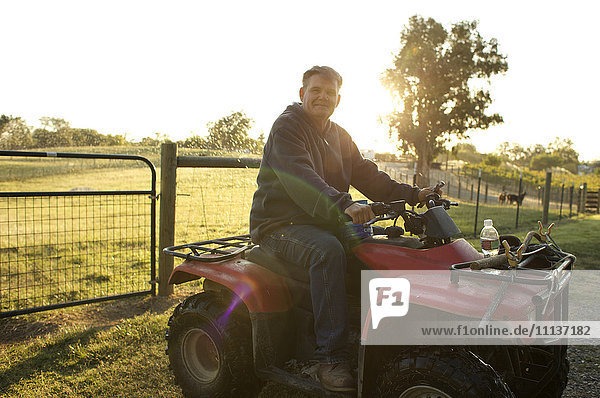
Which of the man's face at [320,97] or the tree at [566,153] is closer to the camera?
the man's face at [320,97]

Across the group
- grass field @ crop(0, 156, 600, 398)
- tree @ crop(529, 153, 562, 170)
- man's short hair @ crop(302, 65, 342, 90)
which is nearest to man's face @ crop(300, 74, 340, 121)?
A: man's short hair @ crop(302, 65, 342, 90)

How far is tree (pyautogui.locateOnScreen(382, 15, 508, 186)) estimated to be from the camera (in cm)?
3534

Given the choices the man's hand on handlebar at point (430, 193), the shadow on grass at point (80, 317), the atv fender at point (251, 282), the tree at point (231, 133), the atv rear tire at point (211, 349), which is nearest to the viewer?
the atv fender at point (251, 282)

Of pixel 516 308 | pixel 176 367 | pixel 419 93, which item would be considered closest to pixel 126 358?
pixel 176 367

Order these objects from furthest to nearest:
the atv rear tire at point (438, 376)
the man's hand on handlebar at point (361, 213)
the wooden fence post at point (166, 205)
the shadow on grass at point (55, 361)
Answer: the wooden fence post at point (166, 205) < the shadow on grass at point (55, 361) < the man's hand on handlebar at point (361, 213) < the atv rear tire at point (438, 376)

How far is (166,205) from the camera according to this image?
553cm

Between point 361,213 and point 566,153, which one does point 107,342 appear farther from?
point 566,153

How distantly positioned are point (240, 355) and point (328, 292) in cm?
81

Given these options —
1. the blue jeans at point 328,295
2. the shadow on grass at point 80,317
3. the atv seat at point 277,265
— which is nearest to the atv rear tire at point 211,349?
the atv seat at point 277,265

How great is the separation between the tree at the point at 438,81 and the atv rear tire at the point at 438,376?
3428 cm

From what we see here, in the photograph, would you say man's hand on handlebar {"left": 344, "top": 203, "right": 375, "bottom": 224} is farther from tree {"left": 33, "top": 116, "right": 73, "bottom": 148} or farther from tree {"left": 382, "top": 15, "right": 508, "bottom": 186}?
tree {"left": 382, "top": 15, "right": 508, "bottom": 186}

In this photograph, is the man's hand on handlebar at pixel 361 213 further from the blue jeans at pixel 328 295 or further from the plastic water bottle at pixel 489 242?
the plastic water bottle at pixel 489 242

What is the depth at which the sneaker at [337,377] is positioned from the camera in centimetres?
252

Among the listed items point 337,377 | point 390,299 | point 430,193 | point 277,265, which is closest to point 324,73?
point 430,193
